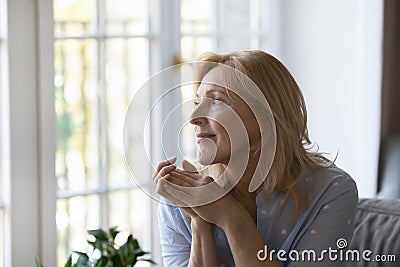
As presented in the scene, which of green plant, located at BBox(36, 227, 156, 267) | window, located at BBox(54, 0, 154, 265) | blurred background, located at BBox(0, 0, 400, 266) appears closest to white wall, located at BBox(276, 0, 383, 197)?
blurred background, located at BBox(0, 0, 400, 266)

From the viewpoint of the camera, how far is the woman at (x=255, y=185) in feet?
5.40

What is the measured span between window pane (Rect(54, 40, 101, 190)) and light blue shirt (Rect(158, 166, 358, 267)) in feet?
2.47

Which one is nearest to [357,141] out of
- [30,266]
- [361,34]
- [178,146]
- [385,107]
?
[385,107]

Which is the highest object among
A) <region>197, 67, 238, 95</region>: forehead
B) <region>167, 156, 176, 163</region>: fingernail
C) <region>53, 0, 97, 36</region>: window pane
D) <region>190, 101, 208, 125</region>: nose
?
<region>53, 0, 97, 36</region>: window pane

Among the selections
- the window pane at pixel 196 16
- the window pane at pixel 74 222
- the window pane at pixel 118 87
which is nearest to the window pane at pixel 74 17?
the window pane at pixel 118 87

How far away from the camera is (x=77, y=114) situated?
2549 mm

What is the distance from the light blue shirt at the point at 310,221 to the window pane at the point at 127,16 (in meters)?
0.97

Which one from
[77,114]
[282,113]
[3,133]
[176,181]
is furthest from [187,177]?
[77,114]

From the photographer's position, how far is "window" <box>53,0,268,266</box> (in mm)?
2502

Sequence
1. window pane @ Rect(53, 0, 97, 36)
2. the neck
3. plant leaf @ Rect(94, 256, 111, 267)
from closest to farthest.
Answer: the neck → plant leaf @ Rect(94, 256, 111, 267) → window pane @ Rect(53, 0, 97, 36)

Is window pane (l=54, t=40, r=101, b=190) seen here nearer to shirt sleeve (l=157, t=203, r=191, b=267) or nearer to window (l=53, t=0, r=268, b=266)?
window (l=53, t=0, r=268, b=266)

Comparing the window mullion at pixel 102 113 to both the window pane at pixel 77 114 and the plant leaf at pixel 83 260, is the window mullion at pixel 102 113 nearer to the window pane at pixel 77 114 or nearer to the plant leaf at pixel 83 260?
the window pane at pixel 77 114

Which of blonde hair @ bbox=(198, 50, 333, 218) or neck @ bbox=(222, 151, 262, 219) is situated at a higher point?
blonde hair @ bbox=(198, 50, 333, 218)

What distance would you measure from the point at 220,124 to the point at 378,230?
0.56 meters
